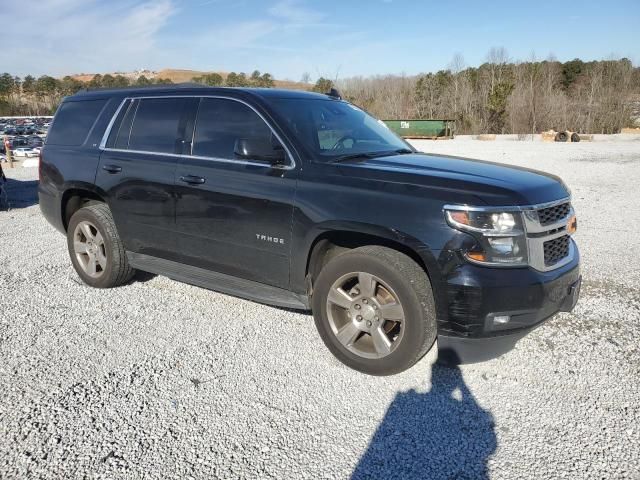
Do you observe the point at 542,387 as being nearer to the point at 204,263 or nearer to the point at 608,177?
the point at 204,263

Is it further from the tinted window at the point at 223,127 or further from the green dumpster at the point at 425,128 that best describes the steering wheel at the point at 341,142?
the green dumpster at the point at 425,128

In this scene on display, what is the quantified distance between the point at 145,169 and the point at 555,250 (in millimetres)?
3431

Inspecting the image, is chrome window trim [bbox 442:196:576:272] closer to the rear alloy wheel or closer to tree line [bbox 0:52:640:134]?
the rear alloy wheel

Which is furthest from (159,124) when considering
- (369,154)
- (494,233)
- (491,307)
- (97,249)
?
(491,307)

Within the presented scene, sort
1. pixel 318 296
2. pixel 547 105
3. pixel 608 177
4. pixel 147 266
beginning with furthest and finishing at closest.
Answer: pixel 547 105, pixel 608 177, pixel 147 266, pixel 318 296

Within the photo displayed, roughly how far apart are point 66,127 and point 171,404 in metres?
3.64

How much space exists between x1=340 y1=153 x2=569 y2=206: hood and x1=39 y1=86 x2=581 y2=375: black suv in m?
0.02

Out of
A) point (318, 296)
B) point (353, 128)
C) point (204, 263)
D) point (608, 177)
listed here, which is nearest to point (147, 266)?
point (204, 263)

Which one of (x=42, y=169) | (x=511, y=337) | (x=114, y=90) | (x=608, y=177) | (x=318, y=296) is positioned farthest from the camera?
(x=608, y=177)

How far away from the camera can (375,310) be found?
3289 millimetres

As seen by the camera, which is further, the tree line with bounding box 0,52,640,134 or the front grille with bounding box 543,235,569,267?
the tree line with bounding box 0,52,640,134

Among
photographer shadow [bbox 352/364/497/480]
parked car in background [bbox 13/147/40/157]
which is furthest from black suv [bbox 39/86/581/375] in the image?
parked car in background [bbox 13/147/40/157]

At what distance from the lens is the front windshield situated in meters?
3.75

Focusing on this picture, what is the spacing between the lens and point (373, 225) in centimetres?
315
